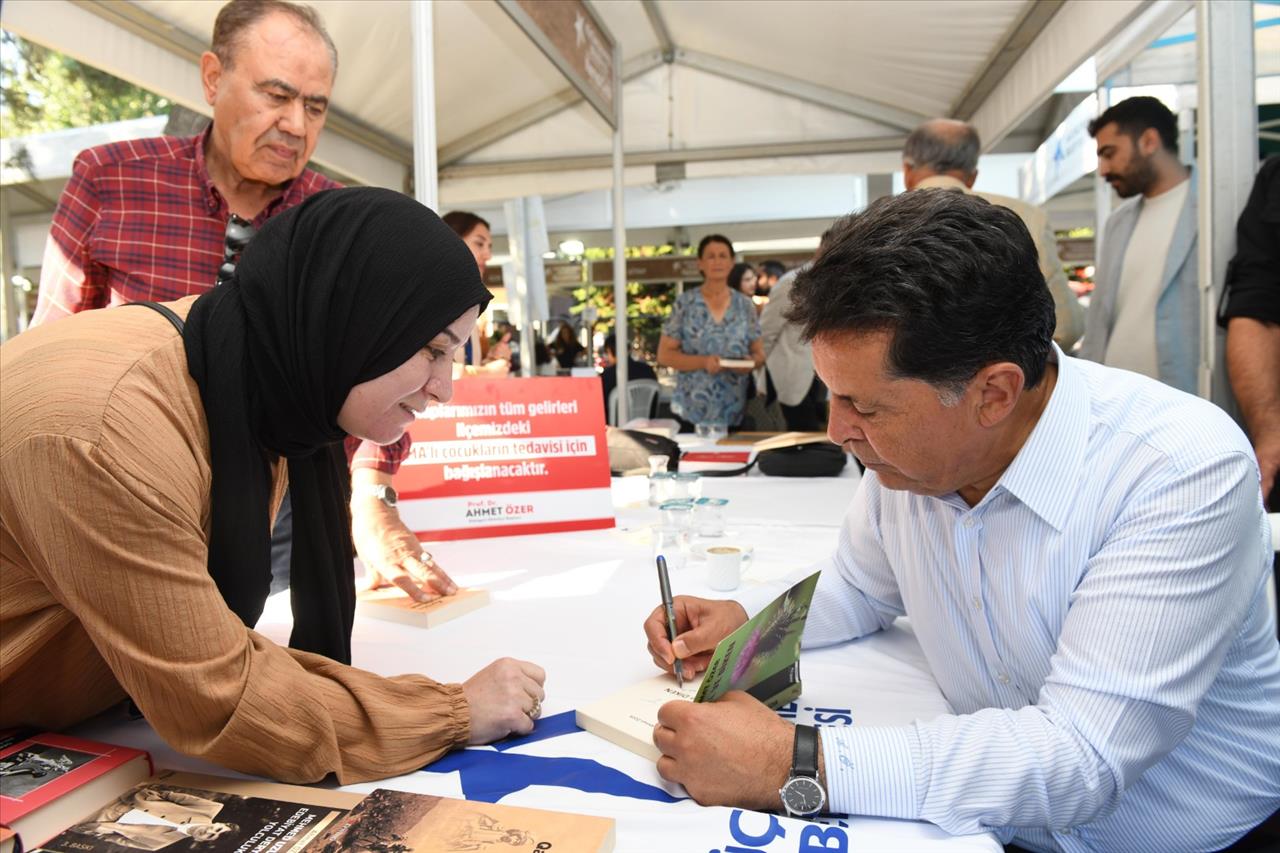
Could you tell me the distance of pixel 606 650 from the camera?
134 centimetres

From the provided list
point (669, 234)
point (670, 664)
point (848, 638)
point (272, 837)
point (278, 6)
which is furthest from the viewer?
point (669, 234)

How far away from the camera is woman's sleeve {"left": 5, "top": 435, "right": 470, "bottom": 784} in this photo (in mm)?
795

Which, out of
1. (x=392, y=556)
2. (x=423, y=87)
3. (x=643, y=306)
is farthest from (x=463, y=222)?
(x=643, y=306)

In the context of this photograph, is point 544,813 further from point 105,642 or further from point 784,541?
point 784,541

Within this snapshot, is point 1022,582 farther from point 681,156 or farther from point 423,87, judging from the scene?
point 681,156

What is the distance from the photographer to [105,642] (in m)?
0.83

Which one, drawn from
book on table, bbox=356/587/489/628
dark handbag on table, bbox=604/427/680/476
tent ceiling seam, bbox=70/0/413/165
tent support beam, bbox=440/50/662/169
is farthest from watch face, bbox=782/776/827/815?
tent support beam, bbox=440/50/662/169

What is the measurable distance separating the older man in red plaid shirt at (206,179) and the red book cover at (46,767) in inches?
33.2

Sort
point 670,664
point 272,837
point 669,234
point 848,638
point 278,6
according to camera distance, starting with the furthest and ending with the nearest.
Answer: point 669,234, point 278,6, point 848,638, point 670,664, point 272,837

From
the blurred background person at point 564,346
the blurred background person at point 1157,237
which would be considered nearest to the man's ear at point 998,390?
the blurred background person at point 1157,237

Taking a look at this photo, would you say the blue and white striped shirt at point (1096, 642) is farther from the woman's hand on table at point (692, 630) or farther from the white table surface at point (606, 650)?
the woman's hand on table at point (692, 630)

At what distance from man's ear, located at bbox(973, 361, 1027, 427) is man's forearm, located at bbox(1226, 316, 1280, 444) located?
80.7 inches

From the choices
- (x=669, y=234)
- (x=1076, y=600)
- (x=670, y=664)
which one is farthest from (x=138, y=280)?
(x=669, y=234)

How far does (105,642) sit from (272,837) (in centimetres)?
26
